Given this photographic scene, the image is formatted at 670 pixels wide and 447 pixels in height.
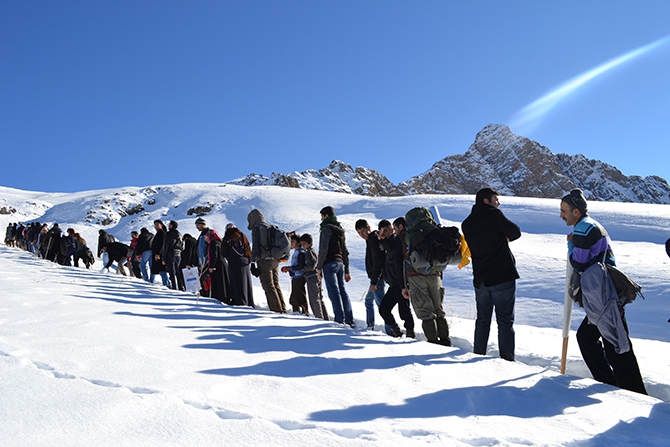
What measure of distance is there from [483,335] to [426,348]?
0.69m

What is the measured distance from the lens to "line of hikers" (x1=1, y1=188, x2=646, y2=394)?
377 cm

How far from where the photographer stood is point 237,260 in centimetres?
815

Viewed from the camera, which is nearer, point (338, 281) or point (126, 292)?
point (338, 281)

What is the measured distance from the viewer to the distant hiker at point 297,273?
7750mm

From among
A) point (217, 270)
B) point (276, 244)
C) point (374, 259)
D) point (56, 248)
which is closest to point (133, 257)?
point (56, 248)

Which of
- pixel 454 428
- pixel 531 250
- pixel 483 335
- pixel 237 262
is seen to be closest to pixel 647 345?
pixel 483 335

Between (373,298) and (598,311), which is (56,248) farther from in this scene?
(598,311)

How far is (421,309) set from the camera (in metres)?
5.19

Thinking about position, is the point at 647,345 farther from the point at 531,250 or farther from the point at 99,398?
the point at 531,250

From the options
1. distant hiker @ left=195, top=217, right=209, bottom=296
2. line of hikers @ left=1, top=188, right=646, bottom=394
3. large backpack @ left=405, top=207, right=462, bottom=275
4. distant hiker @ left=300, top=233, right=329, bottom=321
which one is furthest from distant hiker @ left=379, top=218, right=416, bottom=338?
distant hiker @ left=195, top=217, right=209, bottom=296

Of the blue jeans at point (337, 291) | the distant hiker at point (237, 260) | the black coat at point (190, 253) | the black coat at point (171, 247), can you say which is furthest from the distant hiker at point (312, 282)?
the black coat at point (171, 247)

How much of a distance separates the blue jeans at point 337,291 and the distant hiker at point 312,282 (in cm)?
50

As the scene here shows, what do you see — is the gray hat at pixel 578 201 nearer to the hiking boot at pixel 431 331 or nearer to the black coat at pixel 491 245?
the black coat at pixel 491 245

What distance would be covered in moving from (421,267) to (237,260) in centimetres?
430
